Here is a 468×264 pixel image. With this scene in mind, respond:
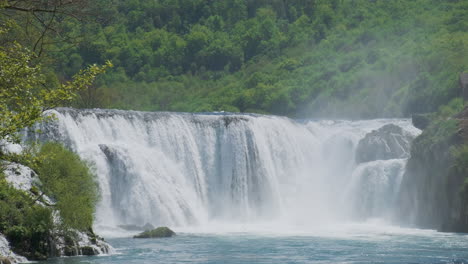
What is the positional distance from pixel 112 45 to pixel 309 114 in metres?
30.4

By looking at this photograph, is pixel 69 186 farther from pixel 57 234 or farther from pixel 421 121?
pixel 421 121

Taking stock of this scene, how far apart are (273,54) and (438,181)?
71858mm

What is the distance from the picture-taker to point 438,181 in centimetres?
3838

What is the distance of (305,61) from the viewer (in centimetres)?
10256

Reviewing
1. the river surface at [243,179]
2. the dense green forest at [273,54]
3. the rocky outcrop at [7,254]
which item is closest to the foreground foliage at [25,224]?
the rocky outcrop at [7,254]

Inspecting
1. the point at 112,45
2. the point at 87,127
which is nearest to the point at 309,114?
the point at 112,45

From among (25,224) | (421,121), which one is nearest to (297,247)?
(25,224)

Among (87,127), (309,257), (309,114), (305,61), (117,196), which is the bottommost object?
(309,257)

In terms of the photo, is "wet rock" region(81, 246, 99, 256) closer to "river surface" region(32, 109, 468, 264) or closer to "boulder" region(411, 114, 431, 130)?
"river surface" region(32, 109, 468, 264)

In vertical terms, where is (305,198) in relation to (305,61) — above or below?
below

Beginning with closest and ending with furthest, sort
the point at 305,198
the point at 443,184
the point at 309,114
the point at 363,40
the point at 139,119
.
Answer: the point at 443,184 < the point at 139,119 < the point at 305,198 < the point at 309,114 < the point at 363,40

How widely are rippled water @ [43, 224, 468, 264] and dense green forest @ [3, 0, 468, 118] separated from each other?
32.3 meters

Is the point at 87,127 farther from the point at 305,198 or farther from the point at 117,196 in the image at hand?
the point at 305,198

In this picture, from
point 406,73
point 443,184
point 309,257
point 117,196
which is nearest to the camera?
point 309,257
